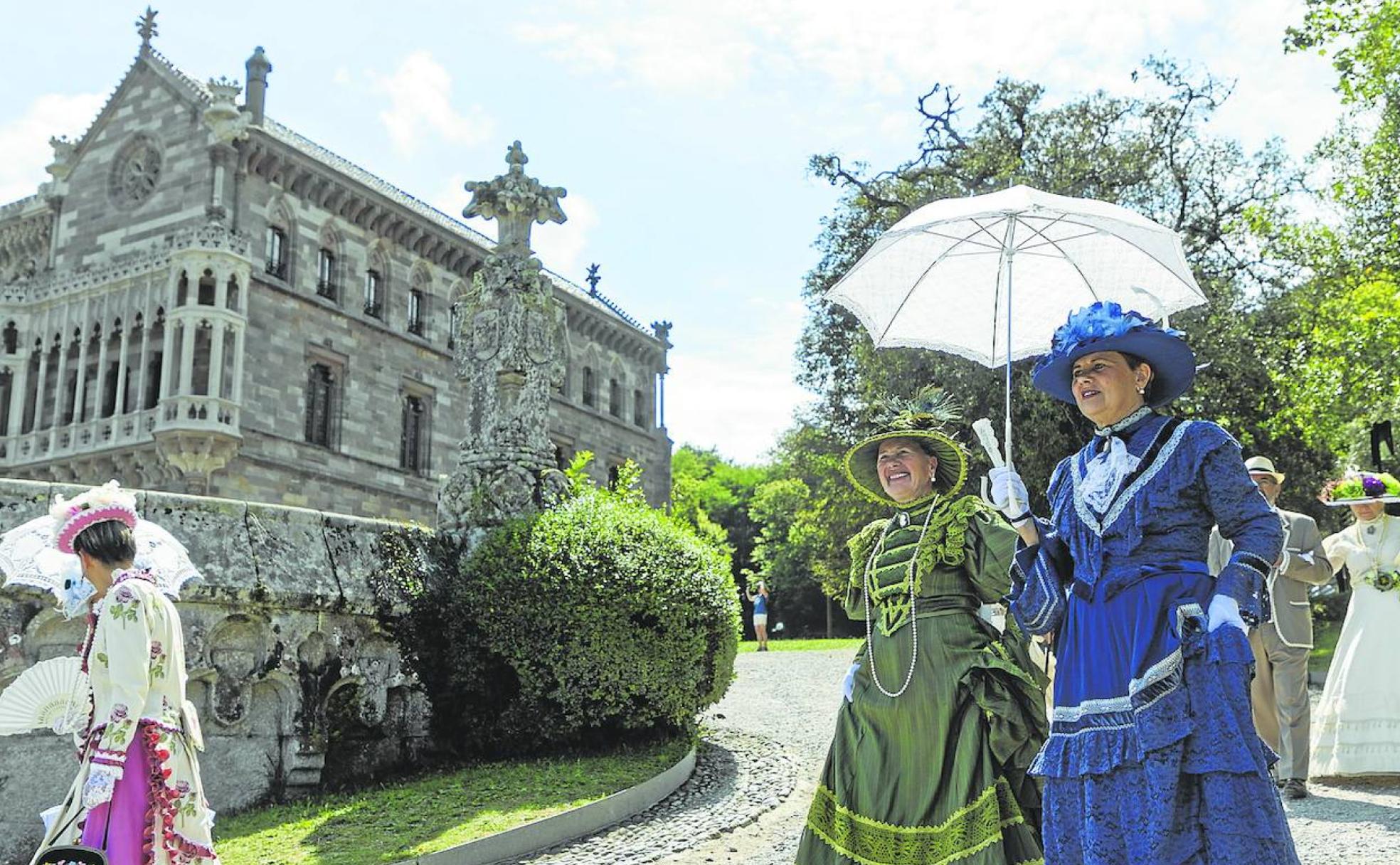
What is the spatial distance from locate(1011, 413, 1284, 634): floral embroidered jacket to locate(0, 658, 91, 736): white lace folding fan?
4.08 m

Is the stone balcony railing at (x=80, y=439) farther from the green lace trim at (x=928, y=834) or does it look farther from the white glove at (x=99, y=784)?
the green lace trim at (x=928, y=834)

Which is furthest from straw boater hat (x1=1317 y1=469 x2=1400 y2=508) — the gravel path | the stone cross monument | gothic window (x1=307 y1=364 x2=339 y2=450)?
gothic window (x1=307 y1=364 x2=339 y2=450)

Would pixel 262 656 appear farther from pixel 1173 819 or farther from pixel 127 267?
pixel 127 267

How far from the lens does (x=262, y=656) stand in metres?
7.94

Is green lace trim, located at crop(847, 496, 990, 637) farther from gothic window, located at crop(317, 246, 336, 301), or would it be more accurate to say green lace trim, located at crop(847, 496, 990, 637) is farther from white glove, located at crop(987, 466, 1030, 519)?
gothic window, located at crop(317, 246, 336, 301)

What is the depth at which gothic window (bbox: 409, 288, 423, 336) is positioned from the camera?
33.1 m

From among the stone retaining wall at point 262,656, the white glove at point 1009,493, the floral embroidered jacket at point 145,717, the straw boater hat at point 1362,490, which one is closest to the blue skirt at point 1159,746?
the white glove at point 1009,493

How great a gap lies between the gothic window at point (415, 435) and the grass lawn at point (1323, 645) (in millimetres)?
22694

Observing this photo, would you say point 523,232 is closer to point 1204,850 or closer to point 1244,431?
point 1204,850

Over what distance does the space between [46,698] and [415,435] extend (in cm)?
2841

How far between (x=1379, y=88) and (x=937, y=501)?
15573mm

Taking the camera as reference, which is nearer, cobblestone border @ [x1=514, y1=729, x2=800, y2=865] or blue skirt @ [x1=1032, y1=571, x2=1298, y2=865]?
blue skirt @ [x1=1032, y1=571, x2=1298, y2=865]

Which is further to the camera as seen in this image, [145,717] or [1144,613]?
[145,717]

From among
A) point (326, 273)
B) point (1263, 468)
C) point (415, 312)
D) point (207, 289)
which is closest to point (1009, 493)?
point (1263, 468)
